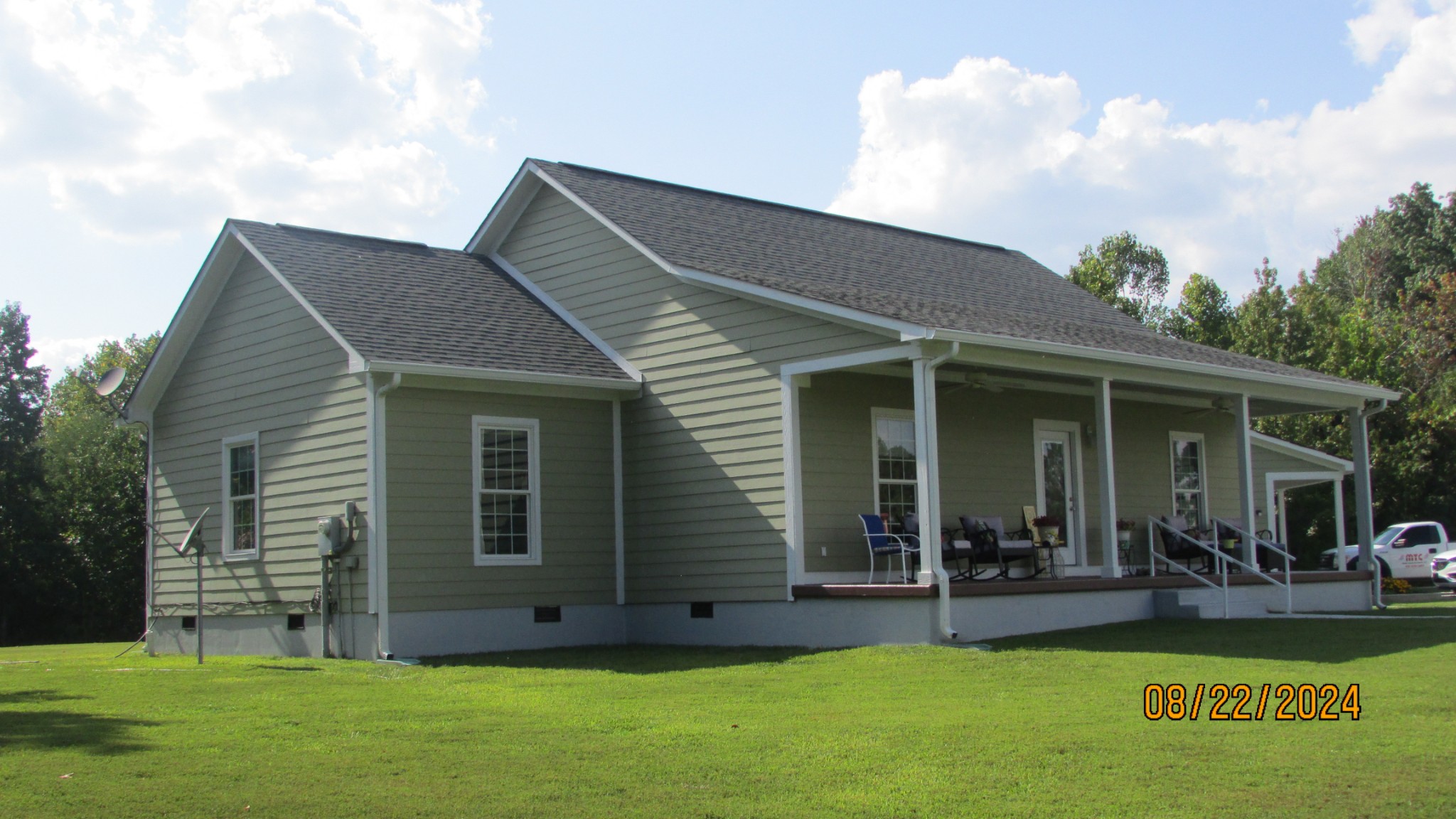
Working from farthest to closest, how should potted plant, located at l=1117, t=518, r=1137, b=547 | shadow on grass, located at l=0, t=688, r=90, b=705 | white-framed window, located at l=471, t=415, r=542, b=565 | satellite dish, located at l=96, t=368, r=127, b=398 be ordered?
potted plant, located at l=1117, t=518, r=1137, b=547
satellite dish, located at l=96, t=368, r=127, b=398
white-framed window, located at l=471, t=415, r=542, b=565
shadow on grass, located at l=0, t=688, r=90, b=705

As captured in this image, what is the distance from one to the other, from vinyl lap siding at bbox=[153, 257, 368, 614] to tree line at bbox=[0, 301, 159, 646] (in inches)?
714

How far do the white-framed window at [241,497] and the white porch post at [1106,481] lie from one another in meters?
9.33

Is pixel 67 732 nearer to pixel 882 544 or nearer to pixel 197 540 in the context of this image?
pixel 197 540

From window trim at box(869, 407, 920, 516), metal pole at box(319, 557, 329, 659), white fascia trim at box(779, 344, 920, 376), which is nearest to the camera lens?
white fascia trim at box(779, 344, 920, 376)

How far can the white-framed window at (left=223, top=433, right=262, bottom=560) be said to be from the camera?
15.5m

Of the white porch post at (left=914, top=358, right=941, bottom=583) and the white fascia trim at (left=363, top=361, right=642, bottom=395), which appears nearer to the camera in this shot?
the white porch post at (left=914, top=358, right=941, bottom=583)

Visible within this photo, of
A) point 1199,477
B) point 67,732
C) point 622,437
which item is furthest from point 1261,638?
point 67,732

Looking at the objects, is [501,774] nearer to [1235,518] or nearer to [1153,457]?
[1153,457]

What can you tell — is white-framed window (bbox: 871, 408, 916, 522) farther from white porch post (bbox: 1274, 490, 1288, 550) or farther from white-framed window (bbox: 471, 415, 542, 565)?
white porch post (bbox: 1274, 490, 1288, 550)

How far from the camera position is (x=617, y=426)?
15758 mm

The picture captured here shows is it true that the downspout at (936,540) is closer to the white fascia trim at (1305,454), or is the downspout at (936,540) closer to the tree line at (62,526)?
the white fascia trim at (1305,454)

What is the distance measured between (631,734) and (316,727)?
6.71 ft

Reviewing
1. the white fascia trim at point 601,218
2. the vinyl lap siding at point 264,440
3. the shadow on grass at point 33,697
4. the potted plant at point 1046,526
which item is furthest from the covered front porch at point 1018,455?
the shadow on grass at point 33,697

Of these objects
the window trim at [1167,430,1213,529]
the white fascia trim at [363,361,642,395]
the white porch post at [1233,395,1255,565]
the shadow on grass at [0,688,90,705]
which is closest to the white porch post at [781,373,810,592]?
the white fascia trim at [363,361,642,395]
